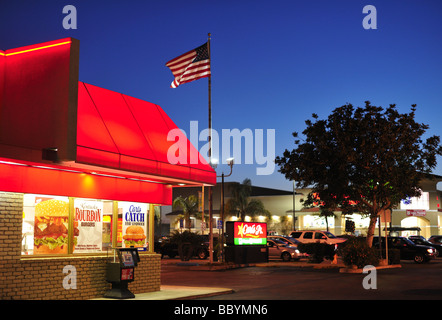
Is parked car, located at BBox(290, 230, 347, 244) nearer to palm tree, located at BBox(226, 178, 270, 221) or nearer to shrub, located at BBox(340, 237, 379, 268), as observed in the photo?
shrub, located at BBox(340, 237, 379, 268)

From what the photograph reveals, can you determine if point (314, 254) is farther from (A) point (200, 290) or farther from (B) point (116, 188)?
(B) point (116, 188)

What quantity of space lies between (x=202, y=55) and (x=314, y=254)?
1402 centimetres

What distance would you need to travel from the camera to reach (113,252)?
17.1 metres

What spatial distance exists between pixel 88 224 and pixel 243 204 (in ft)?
207

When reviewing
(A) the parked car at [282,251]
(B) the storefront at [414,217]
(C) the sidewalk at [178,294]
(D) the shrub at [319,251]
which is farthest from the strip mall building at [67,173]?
(B) the storefront at [414,217]

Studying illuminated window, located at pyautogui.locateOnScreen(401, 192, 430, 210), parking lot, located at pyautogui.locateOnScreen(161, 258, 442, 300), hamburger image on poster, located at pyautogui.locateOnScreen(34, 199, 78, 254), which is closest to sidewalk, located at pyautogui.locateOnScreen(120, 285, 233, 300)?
parking lot, located at pyautogui.locateOnScreen(161, 258, 442, 300)

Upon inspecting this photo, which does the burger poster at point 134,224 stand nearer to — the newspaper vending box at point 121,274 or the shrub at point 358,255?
the newspaper vending box at point 121,274

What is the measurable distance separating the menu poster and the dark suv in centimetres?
2487

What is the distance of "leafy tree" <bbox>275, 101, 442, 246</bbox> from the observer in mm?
31266

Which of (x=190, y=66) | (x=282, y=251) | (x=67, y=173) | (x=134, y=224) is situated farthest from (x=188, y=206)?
(x=67, y=173)

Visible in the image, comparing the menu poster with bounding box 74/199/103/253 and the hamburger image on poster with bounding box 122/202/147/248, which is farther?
the hamburger image on poster with bounding box 122/202/147/248

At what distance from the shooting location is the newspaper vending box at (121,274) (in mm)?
16172

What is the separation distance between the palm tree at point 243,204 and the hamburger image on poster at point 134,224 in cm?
5981
